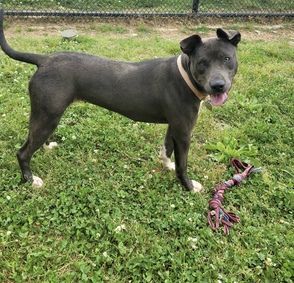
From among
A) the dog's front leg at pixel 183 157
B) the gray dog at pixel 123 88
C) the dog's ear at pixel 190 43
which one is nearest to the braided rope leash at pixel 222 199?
the dog's front leg at pixel 183 157

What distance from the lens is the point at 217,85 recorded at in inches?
120

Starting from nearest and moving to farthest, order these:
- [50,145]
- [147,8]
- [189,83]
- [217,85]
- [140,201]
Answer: [217,85]
[189,83]
[140,201]
[50,145]
[147,8]

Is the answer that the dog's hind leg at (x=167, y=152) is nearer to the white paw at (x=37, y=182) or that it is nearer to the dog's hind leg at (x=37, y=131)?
the dog's hind leg at (x=37, y=131)

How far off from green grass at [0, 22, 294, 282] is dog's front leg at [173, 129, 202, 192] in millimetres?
98

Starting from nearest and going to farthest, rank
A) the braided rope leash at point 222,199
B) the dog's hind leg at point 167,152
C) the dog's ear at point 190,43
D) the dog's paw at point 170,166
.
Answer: the dog's ear at point 190,43 → the braided rope leash at point 222,199 → the dog's hind leg at point 167,152 → the dog's paw at point 170,166

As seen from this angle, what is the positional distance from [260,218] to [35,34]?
5319 mm

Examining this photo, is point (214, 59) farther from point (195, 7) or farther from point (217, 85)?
point (195, 7)

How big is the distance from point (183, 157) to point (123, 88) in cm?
86

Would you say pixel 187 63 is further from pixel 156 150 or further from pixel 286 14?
pixel 286 14

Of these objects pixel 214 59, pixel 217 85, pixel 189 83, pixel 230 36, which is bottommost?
pixel 189 83

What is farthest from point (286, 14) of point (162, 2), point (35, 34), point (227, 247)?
point (227, 247)

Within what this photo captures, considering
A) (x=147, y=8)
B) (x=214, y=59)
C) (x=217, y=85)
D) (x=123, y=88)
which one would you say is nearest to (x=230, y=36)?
(x=214, y=59)

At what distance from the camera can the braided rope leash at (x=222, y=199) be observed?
3.56m

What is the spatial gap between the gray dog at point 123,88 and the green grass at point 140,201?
48 cm
